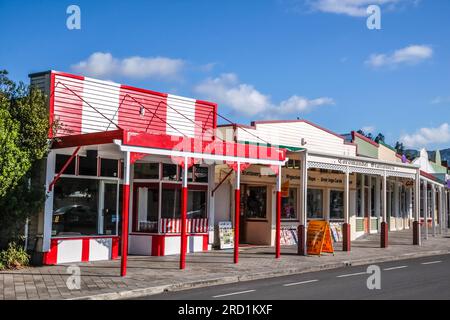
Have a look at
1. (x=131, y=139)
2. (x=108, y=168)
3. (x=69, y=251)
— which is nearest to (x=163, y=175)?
(x=108, y=168)

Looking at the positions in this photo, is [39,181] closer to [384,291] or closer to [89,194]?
[89,194]

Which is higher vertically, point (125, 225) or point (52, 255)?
point (125, 225)

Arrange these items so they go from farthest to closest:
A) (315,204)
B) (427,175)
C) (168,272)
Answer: (427,175), (315,204), (168,272)

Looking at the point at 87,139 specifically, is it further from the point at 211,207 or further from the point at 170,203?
the point at 211,207

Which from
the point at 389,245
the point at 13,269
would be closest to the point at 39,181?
the point at 13,269

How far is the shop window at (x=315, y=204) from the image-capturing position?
23547 mm

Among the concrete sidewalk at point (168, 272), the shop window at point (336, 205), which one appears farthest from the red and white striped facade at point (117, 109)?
the shop window at point (336, 205)

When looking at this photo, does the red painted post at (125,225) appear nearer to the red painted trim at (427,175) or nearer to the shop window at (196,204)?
the shop window at (196,204)

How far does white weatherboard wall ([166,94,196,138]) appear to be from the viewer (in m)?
18.2

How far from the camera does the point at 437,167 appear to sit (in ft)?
133

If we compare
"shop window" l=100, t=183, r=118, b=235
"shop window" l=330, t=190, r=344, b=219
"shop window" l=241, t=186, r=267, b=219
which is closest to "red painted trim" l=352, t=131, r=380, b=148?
"shop window" l=330, t=190, r=344, b=219

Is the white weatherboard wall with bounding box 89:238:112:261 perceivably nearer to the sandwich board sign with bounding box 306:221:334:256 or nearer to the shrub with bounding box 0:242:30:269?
the shrub with bounding box 0:242:30:269

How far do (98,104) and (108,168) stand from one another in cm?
188

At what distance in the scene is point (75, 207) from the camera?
51.7 feet
